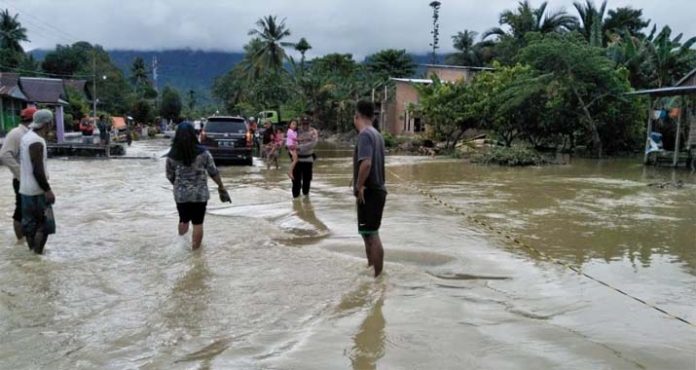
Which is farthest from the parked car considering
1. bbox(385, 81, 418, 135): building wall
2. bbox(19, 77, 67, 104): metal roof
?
bbox(385, 81, 418, 135): building wall

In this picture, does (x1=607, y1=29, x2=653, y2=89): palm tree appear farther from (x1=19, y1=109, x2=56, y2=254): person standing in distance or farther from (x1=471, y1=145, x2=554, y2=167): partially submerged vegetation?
(x1=19, y1=109, x2=56, y2=254): person standing in distance

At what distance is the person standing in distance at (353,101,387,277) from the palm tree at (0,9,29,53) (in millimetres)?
69543

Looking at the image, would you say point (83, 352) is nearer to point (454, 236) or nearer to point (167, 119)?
point (454, 236)

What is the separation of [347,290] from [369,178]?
1.06 m

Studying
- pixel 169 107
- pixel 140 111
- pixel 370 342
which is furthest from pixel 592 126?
pixel 169 107

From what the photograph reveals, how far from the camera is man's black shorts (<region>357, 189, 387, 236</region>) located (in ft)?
18.9

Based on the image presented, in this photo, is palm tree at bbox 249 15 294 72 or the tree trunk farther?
palm tree at bbox 249 15 294 72

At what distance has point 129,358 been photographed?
13.1 feet

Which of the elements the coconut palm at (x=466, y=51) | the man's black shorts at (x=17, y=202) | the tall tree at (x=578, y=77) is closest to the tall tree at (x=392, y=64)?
the coconut palm at (x=466, y=51)

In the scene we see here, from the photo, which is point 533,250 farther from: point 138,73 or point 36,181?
point 138,73

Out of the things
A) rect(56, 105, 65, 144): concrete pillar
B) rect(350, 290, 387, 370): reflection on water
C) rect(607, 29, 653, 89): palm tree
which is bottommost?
rect(350, 290, 387, 370): reflection on water

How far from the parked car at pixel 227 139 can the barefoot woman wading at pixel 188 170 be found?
1211cm

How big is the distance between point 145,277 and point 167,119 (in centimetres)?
7157

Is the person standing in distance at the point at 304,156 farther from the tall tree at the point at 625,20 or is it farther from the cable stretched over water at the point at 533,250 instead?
the tall tree at the point at 625,20
